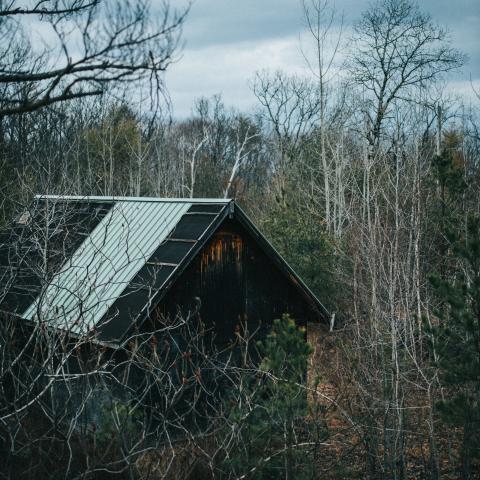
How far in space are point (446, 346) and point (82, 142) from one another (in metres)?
32.4

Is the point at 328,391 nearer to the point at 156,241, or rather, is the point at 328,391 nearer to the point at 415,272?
the point at 415,272

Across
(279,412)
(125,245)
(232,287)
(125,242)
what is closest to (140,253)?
(125,245)

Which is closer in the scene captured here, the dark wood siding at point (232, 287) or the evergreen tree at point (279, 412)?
the evergreen tree at point (279, 412)

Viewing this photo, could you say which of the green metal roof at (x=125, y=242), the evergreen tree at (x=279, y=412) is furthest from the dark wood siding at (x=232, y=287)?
the evergreen tree at (x=279, y=412)

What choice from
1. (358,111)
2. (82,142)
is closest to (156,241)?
(358,111)

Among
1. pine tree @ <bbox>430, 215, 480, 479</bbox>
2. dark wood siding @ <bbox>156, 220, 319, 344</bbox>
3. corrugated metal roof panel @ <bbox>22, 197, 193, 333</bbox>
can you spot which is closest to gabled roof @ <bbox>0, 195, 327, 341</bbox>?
corrugated metal roof panel @ <bbox>22, 197, 193, 333</bbox>

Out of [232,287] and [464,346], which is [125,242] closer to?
[232,287]

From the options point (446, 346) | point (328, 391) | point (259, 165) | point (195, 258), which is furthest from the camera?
point (259, 165)

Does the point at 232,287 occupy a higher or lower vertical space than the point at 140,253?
lower

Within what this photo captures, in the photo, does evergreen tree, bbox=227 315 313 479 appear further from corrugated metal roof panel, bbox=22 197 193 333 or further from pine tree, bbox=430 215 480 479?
corrugated metal roof panel, bbox=22 197 193 333

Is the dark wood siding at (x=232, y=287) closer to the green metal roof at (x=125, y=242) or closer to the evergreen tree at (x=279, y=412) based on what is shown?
the green metal roof at (x=125, y=242)

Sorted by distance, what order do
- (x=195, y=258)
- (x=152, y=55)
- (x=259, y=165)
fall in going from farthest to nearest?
(x=259, y=165)
(x=195, y=258)
(x=152, y=55)

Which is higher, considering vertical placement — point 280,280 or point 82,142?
point 82,142

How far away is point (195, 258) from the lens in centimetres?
1155
